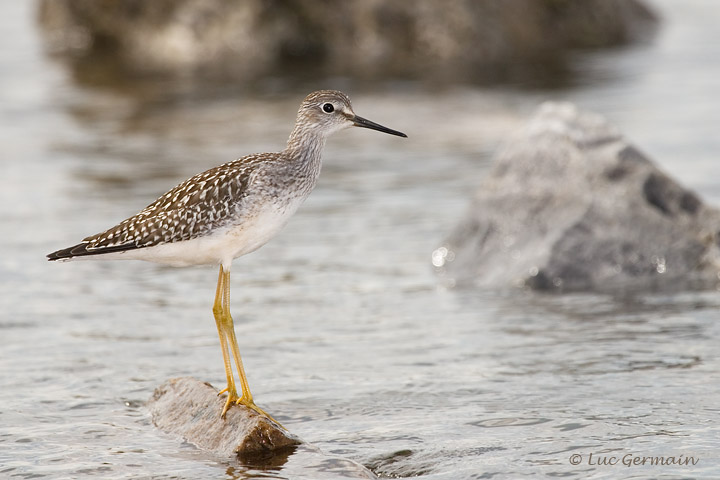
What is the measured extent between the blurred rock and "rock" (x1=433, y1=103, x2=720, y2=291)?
39.6 ft

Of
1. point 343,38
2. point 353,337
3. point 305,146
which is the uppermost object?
point 343,38

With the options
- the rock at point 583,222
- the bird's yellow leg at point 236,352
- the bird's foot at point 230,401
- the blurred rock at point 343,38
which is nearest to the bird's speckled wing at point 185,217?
the bird's yellow leg at point 236,352

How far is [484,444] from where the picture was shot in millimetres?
8336

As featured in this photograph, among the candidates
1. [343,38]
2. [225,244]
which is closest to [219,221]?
[225,244]

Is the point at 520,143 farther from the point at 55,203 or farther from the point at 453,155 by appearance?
the point at 55,203

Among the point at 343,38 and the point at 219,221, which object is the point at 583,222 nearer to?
the point at 219,221

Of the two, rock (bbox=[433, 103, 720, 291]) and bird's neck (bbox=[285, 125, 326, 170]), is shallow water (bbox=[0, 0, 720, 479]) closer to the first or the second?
rock (bbox=[433, 103, 720, 291])

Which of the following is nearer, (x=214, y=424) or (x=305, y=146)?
(x=214, y=424)

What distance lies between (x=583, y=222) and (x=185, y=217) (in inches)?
206

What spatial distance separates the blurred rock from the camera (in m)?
26.0

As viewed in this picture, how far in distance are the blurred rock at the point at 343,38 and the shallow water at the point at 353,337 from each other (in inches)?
240

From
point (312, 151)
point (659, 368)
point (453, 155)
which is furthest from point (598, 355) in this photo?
point (453, 155)

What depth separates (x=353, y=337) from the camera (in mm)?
11062

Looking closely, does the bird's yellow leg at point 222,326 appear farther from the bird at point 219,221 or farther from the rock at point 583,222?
the rock at point 583,222
